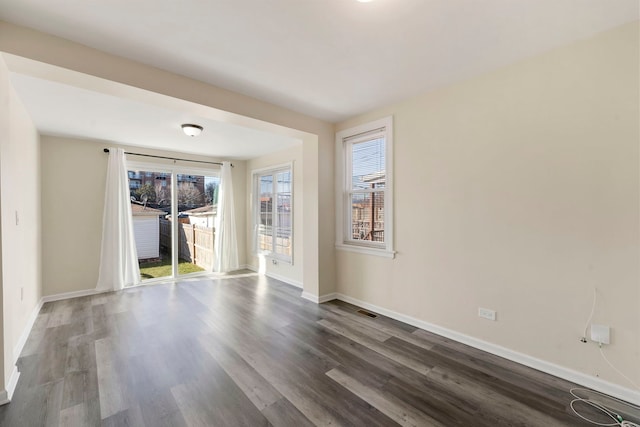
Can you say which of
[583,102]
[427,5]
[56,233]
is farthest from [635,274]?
[56,233]

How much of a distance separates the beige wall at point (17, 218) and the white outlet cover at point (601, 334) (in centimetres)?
432

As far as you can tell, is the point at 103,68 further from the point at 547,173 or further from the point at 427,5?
the point at 547,173

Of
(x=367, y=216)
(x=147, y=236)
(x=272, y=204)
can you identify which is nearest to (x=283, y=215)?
(x=272, y=204)

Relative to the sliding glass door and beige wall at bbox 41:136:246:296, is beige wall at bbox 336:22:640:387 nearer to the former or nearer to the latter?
the sliding glass door

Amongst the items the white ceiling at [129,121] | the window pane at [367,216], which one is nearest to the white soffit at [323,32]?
the white ceiling at [129,121]

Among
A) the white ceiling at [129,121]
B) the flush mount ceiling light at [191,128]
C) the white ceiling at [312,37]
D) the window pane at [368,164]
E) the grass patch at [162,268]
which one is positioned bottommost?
the grass patch at [162,268]

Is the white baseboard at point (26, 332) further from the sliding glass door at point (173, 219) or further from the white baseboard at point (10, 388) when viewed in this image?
the sliding glass door at point (173, 219)

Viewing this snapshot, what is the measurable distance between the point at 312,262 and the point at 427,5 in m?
3.24

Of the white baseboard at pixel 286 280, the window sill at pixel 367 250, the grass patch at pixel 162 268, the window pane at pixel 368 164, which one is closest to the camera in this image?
the window sill at pixel 367 250

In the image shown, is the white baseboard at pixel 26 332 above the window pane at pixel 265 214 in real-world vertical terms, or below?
below

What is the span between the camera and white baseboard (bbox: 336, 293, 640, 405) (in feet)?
6.33

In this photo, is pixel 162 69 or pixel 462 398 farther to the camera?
pixel 162 69

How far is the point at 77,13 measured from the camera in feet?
5.78

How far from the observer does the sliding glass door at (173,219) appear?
5.07m
